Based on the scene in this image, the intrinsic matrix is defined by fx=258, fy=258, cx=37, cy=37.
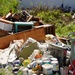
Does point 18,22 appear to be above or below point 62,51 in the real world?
above

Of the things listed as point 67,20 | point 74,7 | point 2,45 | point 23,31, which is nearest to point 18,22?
point 23,31

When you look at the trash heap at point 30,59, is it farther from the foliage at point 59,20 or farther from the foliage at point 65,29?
the foliage at point 59,20

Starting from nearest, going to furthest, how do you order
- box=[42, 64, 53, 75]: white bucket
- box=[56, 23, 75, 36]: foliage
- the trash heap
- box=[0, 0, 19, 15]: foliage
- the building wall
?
1. box=[42, 64, 53, 75]: white bucket
2. the trash heap
3. box=[56, 23, 75, 36]: foliage
4. box=[0, 0, 19, 15]: foliage
5. the building wall

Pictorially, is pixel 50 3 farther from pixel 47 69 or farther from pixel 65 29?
pixel 47 69

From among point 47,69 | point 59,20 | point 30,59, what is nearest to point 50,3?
point 59,20

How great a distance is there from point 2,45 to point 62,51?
79.5 inches

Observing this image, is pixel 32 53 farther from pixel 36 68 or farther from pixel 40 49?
pixel 36 68

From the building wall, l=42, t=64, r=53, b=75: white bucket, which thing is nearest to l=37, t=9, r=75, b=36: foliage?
the building wall

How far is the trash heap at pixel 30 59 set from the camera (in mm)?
4578

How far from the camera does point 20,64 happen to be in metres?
5.10

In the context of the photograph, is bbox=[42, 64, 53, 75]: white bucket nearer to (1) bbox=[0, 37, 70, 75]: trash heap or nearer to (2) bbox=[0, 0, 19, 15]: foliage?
(1) bbox=[0, 37, 70, 75]: trash heap

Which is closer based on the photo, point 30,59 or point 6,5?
point 30,59

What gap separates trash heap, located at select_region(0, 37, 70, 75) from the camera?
4.58 m

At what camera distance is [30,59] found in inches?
201
